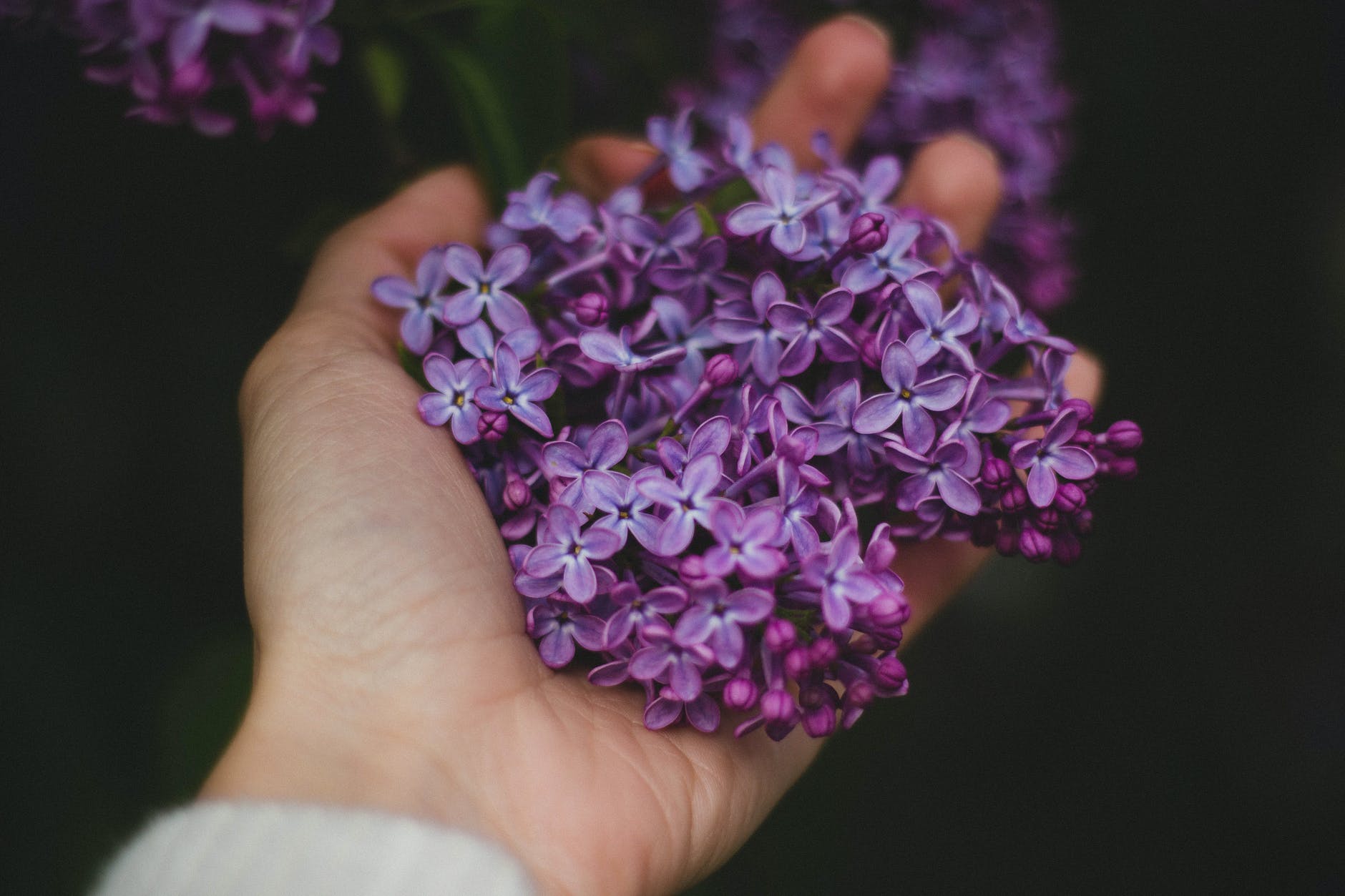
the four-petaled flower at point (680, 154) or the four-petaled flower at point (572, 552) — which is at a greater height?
the four-petaled flower at point (680, 154)

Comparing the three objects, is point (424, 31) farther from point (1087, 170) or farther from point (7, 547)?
point (1087, 170)

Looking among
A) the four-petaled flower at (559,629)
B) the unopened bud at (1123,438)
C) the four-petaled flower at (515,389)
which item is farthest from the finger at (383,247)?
the unopened bud at (1123,438)

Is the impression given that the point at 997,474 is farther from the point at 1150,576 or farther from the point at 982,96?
the point at 1150,576

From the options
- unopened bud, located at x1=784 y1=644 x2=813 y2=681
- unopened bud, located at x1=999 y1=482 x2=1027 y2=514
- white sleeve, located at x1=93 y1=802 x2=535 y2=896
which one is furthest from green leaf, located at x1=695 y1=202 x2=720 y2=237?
white sleeve, located at x1=93 y1=802 x2=535 y2=896

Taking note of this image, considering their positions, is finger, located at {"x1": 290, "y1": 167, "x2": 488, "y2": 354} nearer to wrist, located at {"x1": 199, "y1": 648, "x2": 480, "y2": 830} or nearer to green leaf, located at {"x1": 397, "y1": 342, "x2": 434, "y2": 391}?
green leaf, located at {"x1": 397, "y1": 342, "x2": 434, "y2": 391}

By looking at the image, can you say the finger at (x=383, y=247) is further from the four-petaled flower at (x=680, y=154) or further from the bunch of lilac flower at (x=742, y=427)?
the four-petaled flower at (x=680, y=154)

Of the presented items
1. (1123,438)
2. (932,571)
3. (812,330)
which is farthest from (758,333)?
(932,571)
